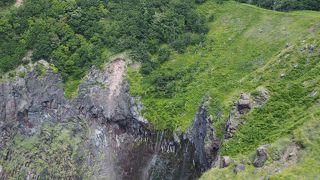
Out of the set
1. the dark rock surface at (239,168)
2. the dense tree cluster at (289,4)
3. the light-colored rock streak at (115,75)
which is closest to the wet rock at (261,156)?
the dark rock surface at (239,168)

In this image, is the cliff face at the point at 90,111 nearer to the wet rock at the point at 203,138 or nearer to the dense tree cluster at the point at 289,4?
the wet rock at the point at 203,138

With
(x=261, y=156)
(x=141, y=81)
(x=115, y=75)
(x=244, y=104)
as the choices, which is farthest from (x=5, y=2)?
(x=261, y=156)

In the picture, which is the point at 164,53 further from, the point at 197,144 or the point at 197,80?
the point at 197,144

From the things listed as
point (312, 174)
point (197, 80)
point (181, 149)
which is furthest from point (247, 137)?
point (197, 80)

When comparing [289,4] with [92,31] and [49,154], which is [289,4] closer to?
[92,31]

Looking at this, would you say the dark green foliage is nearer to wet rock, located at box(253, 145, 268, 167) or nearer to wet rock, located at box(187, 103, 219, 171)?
wet rock, located at box(187, 103, 219, 171)

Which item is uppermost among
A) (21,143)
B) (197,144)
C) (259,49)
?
(259,49)

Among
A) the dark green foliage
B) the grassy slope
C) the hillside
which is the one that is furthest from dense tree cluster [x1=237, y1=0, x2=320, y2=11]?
the dark green foliage

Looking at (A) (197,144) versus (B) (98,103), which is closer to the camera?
(A) (197,144)
